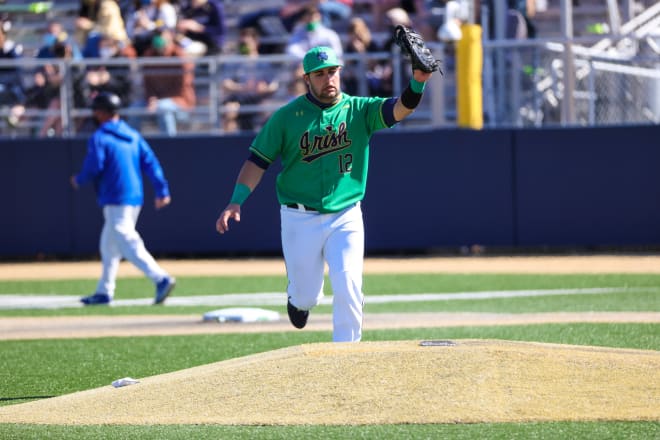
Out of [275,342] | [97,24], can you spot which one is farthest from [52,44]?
[275,342]

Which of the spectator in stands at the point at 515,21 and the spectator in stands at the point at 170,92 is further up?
the spectator in stands at the point at 515,21

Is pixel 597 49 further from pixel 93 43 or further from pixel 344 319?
pixel 344 319

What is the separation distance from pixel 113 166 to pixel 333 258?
558 cm

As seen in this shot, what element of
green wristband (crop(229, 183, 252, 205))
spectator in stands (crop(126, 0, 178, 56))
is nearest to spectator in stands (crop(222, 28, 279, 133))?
spectator in stands (crop(126, 0, 178, 56))

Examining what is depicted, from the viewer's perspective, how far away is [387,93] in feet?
56.1

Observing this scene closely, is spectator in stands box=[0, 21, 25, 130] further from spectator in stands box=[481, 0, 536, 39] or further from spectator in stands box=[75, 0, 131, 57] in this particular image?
spectator in stands box=[481, 0, 536, 39]

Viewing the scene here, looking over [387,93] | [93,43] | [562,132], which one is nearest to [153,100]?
[93,43]

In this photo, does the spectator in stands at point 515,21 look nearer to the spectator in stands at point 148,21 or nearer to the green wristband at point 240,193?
the spectator in stands at point 148,21

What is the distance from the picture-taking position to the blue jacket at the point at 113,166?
12.6 metres

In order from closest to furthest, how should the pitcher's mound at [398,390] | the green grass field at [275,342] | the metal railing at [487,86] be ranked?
the green grass field at [275,342] → the pitcher's mound at [398,390] → the metal railing at [487,86]

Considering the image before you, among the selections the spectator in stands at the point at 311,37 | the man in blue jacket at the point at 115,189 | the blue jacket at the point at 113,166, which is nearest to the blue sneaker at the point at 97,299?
the man in blue jacket at the point at 115,189

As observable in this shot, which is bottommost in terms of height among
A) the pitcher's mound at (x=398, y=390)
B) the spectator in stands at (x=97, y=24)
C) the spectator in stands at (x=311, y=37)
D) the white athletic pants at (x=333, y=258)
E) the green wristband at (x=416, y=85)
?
the pitcher's mound at (x=398, y=390)

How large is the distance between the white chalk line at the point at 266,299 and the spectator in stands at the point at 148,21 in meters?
6.39

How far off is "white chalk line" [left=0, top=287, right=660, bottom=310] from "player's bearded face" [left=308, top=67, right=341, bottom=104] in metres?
5.16
